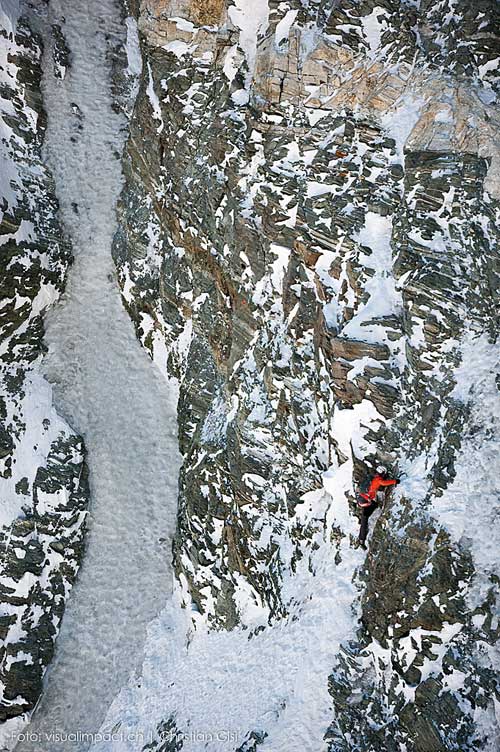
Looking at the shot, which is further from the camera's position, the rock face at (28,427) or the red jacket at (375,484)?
the rock face at (28,427)

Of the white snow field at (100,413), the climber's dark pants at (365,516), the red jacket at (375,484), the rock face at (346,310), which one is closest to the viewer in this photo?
the rock face at (346,310)

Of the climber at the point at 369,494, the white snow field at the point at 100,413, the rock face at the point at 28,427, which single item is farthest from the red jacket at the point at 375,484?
the rock face at the point at 28,427

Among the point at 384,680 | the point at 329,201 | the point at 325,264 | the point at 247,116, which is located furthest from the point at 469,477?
the point at 247,116

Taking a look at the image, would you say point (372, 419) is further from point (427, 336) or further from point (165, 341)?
point (165, 341)

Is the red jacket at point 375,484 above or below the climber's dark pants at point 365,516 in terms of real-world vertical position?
above

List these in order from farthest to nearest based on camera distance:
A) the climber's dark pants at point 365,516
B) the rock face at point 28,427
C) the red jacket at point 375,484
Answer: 1. the rock face at point 28,427
2. the climber's dark pants at point 365,516
3. the red jacket at point 375,484

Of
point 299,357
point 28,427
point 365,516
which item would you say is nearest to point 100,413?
point 28,427

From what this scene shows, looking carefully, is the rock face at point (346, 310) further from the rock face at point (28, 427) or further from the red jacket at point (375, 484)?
the rock face at point (28, 427)
